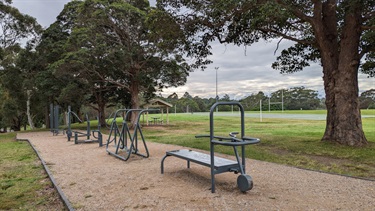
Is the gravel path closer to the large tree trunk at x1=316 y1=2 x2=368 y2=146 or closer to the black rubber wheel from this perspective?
the black rubber wheel

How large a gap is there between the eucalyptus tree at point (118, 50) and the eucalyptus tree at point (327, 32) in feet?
15.9

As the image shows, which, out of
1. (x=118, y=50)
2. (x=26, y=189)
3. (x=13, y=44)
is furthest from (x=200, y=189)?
(x=13, y=44)

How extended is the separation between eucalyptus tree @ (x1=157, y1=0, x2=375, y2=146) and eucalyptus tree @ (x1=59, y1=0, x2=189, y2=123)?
486 centimetres

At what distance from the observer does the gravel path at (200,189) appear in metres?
3.30

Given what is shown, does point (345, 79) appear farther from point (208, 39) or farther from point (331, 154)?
point (208, 39)

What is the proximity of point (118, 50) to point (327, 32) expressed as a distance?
1068 cm

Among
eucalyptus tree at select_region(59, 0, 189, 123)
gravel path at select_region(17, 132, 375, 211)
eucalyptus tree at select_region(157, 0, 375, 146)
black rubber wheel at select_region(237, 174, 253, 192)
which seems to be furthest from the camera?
eucalyptus tree at select_region(59, 0, 189, 123)

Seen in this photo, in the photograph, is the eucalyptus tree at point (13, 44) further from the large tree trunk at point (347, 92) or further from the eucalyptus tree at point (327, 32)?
the large tree trunk at point (347, 92)

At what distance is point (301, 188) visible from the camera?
12.9 ft

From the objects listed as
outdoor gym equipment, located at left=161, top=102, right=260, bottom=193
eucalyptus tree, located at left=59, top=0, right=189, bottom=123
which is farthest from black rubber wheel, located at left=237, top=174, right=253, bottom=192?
eucalyptus tree, located at left=59, top=0, right=189, bottom=123

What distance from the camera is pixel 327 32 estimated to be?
28.6 feet

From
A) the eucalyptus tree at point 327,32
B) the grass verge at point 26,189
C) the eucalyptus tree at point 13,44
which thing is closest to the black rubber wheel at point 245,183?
the grass verge at point 26,189

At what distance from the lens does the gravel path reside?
10.8 ft

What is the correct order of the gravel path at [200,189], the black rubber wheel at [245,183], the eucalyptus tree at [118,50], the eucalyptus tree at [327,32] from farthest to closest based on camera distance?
the eucalyptus tree at [118,50] < the eucalyptus tree at [327,32] < the black rubber wheel at [245,183] < the gravel path at [200,189]
